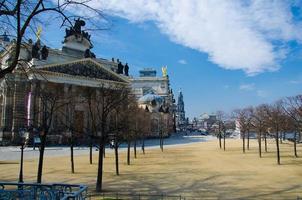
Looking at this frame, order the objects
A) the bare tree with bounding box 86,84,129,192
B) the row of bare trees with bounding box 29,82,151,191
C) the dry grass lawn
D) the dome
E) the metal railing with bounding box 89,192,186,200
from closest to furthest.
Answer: the metal railing with bounding box 89,192,186,200
the dry grass lawn
the bare tree with bounding box 86,84,129,192
the row of bare trees with bounding box 29,82,151,191
the dome

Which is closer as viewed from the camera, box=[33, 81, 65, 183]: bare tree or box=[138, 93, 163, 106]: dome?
box=[33, 81, 65, 183]: bare tree

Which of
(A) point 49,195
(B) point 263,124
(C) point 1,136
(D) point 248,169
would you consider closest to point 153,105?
(C) point 1,136

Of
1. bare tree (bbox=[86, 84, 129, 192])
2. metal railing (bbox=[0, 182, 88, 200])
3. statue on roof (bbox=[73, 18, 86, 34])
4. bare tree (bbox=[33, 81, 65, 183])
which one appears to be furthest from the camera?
bare tree (bbox=[33, 81, 65, 183])

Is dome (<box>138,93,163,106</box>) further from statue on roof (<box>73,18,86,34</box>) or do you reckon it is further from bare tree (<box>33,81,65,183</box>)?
statue on roof (<box>73,18,86,34</box>)

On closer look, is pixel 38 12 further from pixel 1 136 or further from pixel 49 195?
pixel 1 136

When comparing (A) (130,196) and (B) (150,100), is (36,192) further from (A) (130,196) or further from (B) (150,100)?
(B) (150,100)

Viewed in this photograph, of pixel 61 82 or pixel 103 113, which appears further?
pixel 61 82

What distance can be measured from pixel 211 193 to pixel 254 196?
244 cm

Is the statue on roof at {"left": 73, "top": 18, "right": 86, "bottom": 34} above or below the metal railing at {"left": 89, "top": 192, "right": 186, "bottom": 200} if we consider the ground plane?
above

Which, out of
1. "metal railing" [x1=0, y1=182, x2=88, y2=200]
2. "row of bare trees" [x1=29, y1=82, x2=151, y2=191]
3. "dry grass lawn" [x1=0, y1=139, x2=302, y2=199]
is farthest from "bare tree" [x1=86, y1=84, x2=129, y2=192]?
"metal railing" [x1=0, y1=182, x2=88, y2=200]

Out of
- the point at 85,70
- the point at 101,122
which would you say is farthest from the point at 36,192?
the point at 85,70

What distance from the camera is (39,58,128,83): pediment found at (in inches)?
Answer: 3146

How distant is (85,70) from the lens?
85.8 meters

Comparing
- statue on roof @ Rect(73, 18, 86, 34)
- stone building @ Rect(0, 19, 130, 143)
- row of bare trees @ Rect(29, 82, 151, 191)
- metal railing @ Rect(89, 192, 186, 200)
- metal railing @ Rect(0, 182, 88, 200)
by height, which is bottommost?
metal railing @ Rect(89, 192, 186, 200)
